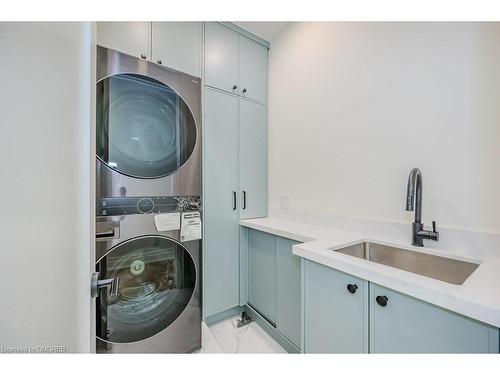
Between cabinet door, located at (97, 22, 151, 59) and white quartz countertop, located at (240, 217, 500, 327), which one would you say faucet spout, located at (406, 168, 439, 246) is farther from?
cabinet door, located at (97, 22, 151, 59)

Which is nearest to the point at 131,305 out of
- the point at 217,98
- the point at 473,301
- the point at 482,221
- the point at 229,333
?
the point at 229,333

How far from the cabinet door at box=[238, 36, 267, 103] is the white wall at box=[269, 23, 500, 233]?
16cm

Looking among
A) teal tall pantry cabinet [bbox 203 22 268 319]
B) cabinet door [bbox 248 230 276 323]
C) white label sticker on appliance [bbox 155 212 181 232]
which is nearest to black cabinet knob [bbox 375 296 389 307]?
cabinet door [bbox 248 230 276 323]

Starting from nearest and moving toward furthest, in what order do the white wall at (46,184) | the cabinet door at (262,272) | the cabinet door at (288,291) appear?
the white wall at (46,184) → the cabinet door at (288,291) → the cabinet door at (262,272)

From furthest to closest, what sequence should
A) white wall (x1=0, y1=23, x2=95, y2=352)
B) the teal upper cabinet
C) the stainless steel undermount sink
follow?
1. the teal upper cabinet
2. the stainless steel undermount sink
3. white wall (x1=0, y1=23, x2=95, y2=352)

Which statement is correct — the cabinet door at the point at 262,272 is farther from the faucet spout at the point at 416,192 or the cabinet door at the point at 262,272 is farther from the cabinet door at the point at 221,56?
the cabinet door at the point at 221,56

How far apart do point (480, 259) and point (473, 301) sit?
21.3 inches

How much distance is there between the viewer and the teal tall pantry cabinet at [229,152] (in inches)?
67.8

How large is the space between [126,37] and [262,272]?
2003mm

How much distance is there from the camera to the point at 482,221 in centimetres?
100

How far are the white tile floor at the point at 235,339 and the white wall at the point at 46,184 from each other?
1178 millimetres

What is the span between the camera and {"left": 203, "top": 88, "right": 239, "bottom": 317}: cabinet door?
171 centimetres

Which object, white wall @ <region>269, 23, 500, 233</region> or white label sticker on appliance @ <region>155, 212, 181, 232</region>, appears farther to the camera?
white label sticker on appliance @ <region>155, 212, 181, 232</region>

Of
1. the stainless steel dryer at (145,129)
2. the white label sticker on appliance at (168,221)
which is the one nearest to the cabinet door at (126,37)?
the stainless steel dryer at (145,129)
